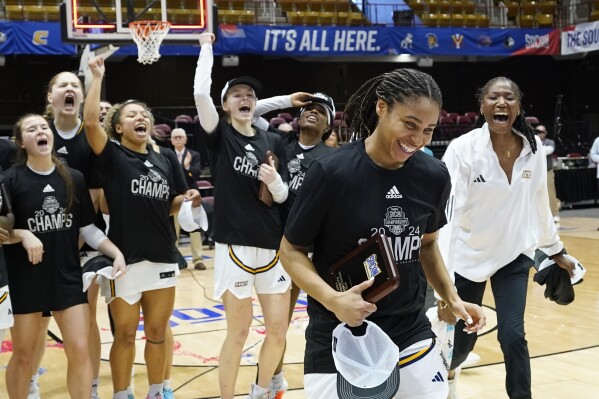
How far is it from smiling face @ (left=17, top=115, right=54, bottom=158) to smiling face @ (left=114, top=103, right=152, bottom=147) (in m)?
0.57

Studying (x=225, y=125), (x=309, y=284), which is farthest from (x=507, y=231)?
(x=309, y=284)

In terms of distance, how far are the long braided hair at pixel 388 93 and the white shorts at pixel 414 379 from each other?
834 mm

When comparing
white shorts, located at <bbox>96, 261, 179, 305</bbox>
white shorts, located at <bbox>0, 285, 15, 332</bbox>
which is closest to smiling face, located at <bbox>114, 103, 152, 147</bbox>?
white shorts, located at <bbox>96, 261, 179, 305</bbox>

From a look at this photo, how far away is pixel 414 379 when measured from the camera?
117 inches

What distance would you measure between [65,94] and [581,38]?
1866 cm

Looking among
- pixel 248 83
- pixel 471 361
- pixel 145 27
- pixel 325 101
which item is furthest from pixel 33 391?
pixel 145 27

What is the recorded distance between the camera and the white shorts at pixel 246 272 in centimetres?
509

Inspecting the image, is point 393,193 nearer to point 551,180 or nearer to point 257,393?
point 257,393

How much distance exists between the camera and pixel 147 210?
508cm

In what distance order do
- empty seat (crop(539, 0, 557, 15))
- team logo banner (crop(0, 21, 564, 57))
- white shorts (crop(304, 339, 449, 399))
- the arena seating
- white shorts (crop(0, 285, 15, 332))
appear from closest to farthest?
white shorts (crop(304, 339, 449, 399)) → white shorts (crop(0, 285, 15, 332)) → team logo banner (crop(0, 21, 564, 57)) → the arena seating → empty seat (crop(539, 0, 557, 15))

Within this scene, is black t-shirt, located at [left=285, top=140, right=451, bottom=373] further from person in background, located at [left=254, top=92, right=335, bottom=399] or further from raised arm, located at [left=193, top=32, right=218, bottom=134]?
person in background, located at [left=254, top=92, right=335, bottom=399]

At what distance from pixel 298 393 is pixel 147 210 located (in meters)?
→ 1.62

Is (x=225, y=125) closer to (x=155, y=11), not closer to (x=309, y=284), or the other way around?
(x=309, y=284)

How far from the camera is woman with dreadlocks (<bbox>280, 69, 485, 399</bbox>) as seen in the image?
2.87m
